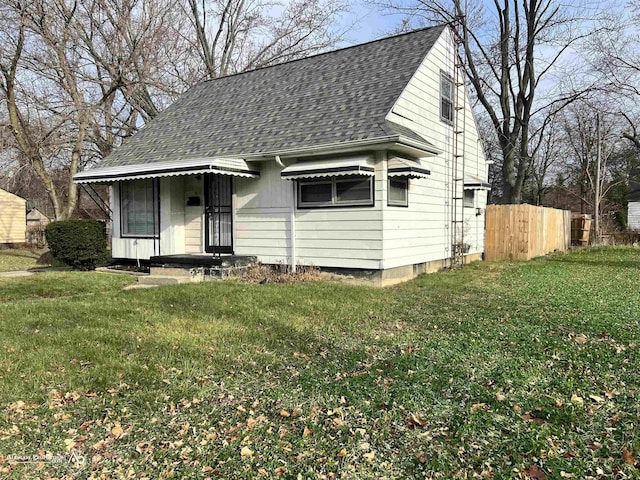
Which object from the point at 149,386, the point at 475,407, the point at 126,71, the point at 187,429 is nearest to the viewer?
the point at 187,429

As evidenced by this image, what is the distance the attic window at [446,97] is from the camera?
12.1 metres

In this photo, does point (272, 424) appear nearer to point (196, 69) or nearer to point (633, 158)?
point (196, 69)

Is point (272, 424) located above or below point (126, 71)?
below

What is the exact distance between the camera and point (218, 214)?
37.6 ft

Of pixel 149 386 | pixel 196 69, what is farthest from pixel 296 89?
pixel 196 69

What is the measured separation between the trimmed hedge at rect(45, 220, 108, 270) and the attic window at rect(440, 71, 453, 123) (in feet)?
31.7

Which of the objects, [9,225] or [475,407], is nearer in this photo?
[475,407]

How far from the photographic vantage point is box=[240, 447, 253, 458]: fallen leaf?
121 inches

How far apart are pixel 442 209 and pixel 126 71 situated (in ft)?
43.2

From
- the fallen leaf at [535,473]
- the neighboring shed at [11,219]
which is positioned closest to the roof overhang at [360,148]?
the fallen leaf at [535,473]

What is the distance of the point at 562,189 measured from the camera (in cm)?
3738

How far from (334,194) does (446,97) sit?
16.1 feet

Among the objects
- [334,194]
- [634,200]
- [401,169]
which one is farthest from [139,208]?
[634,200]

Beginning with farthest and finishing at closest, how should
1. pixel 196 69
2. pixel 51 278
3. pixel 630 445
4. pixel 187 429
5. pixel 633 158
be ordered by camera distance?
1. pixel 633 158
2. pixel 196 69
3. pixel 51 278
4. pixel 187 429
5. pixel 630 445
